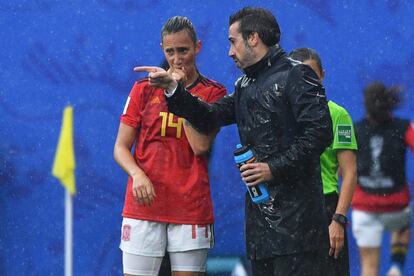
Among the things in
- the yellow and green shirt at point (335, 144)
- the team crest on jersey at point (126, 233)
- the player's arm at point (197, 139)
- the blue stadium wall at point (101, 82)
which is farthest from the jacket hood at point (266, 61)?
the blue stadium wall at point (101, 82)

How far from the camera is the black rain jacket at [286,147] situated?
5.19m

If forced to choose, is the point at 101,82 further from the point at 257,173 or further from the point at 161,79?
the point at 257,173

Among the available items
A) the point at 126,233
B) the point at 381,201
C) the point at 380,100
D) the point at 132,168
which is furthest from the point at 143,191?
the point at 381,201

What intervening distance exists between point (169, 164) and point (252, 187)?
108 centimetres

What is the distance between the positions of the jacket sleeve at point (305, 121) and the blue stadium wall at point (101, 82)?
6.95 ft

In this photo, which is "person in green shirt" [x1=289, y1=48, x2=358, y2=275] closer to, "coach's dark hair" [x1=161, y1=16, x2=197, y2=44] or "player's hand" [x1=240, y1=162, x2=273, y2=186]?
"coach's dark hair" [x1=161, y1=16, x2=197, y2=44]

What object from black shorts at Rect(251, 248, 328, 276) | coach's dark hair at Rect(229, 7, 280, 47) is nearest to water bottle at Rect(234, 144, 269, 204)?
black shorts at Rect(251, 248, 328, 276)

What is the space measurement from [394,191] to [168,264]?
161cm

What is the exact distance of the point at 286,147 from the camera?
5.28 metres

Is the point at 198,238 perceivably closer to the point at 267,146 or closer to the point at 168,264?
the point at 168,264

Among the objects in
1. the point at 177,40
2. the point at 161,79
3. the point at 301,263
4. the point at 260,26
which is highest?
the point at 177,40

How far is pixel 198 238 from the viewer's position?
6191mm

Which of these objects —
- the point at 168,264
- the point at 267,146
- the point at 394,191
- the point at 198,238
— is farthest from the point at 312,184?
the point at 394,191

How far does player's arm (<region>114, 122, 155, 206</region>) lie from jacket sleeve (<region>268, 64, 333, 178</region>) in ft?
3.36
